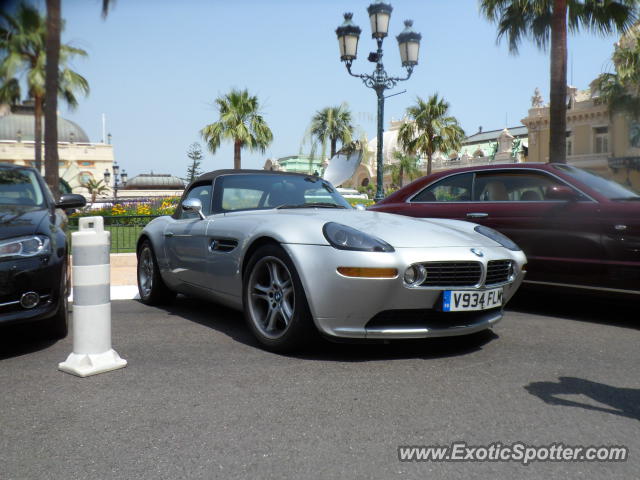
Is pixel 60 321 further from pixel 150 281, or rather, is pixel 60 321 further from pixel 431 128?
pixel 431 128

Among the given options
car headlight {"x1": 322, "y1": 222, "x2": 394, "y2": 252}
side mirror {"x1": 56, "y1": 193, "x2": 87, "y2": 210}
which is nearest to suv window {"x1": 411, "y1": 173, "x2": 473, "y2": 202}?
car headlight {"x1": 322, "y1": 222, "x2": 394, "y2": 252}

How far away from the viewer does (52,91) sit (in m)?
15.4

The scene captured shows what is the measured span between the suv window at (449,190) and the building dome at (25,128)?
8999 cm

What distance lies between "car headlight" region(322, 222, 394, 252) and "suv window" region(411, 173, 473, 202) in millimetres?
2520

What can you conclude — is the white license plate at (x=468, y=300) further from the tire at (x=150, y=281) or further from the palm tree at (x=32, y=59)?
the palm tree at (x=32, y=59)

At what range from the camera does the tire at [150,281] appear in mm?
5734

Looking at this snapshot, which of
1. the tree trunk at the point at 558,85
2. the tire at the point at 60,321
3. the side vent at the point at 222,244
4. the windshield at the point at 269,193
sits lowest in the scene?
the tire at the point at 60,321

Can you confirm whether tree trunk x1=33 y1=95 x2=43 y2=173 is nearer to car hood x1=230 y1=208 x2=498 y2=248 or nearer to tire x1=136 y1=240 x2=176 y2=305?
tire x1=136 y1=240 x2=176 y2=305

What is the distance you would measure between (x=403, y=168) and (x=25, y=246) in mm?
67041

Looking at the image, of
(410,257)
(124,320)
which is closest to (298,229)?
(410,257)

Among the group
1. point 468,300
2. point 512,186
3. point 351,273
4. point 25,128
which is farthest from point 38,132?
point 25,128

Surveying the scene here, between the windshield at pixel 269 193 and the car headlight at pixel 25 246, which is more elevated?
the windshield at pixel 269 193

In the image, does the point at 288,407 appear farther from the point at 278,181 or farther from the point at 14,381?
the point at 278,181

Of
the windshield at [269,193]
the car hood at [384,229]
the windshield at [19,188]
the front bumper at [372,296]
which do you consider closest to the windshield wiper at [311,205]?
the windshield at [269,193]
